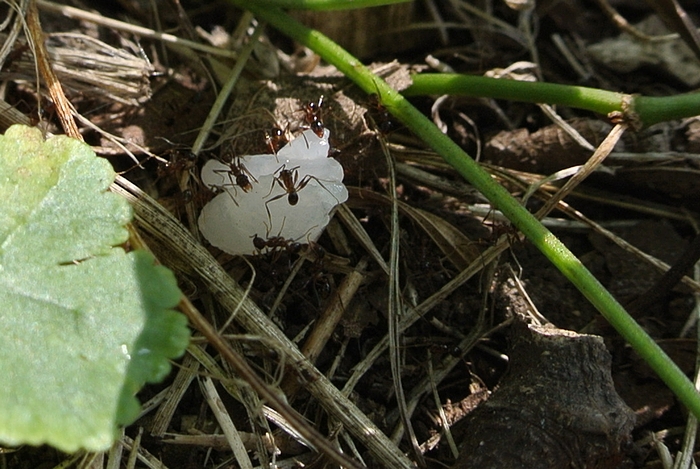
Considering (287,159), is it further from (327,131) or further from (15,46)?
(15,46)

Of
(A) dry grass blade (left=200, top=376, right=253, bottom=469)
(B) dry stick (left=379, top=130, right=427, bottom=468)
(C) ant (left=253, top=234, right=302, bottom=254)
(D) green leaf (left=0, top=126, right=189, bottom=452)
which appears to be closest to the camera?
(D) green leaf (left=0, top=126, right=189, bottom=452)

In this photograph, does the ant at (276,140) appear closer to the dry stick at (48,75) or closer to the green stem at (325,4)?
the green stem at (325,4)

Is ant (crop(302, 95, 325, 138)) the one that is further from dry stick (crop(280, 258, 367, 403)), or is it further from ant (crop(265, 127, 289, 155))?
dry stick (crop(280, 258, 367, 403))

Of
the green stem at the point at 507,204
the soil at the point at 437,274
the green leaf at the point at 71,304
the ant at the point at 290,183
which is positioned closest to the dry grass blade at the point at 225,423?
the soil at the point at 437,274

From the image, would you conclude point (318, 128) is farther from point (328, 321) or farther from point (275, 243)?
point (328, 321)

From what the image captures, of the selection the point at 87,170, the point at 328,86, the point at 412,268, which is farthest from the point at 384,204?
the point at 87,170

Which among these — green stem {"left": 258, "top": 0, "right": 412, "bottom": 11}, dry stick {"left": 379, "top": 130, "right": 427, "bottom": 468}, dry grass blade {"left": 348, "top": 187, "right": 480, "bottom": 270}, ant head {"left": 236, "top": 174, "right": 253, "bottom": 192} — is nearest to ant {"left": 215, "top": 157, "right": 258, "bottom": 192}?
ant head {"left": 236, "top": 174, "right": 253, "bottom": 192}
